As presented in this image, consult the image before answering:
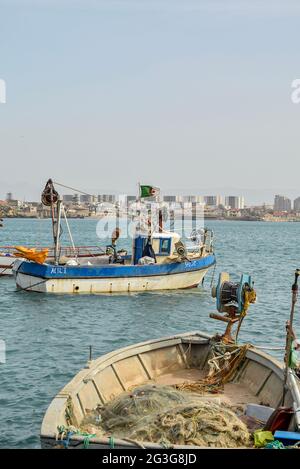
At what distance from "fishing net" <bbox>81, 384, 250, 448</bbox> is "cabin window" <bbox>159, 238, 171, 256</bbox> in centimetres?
2120

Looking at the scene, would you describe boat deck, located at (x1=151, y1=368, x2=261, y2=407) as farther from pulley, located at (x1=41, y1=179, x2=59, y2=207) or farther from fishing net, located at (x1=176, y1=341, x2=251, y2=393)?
pulley, located at (x1=41, y1=179, x2=59, y2=207)

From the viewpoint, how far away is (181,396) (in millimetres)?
12164

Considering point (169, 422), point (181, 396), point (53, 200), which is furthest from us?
point (53, 200)

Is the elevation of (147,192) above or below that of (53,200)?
above

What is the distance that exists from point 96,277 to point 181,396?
70.3 ft

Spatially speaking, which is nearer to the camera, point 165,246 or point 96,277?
point 96,277

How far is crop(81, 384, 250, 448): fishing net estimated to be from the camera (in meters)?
9.86

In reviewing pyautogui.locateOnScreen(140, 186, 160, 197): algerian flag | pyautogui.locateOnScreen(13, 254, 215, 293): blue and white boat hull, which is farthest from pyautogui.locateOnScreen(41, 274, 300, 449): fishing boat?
pyautogui.locateOnScreen(140, 186, 160, 197): algerian flag

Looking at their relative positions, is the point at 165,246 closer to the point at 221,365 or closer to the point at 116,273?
the point at 116,273

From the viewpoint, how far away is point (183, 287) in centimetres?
3575

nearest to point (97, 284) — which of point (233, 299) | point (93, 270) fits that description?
point (93, 270)

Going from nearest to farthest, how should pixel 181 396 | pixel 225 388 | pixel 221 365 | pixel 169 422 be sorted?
pixel 169 422, pixel 181 396, pixel 225 388, pixel 221 365

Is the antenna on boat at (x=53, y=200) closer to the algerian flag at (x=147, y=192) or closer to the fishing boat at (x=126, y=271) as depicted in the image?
the fishing boat at (x=126, y=271)

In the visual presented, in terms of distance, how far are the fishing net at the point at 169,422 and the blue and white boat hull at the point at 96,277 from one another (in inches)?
826
